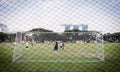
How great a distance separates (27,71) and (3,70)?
67cm

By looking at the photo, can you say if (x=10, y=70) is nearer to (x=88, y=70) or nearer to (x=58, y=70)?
(x=58, y=70)

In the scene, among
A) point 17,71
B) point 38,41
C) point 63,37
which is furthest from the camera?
point 38,41

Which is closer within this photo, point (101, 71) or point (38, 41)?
point (101, 71)

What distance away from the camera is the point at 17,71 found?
3730 mm

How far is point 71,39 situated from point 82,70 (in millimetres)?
7355

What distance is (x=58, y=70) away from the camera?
12.8 ft

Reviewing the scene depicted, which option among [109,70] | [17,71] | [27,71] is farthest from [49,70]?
[109,70]

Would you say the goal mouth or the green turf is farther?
the goal mouth

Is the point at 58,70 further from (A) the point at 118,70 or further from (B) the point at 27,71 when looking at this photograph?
(A) the point at 118,70

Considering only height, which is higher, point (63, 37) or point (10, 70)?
point (63, 37)

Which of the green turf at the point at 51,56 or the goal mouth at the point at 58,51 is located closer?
the green turf at the point at 51,56

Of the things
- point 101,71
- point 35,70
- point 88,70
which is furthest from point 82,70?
point 35,70

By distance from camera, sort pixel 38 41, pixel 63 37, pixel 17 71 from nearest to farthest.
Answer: pixel 17 71, pixel 63 37, pixel 38 41

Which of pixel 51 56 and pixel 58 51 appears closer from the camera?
pixel 51 56
